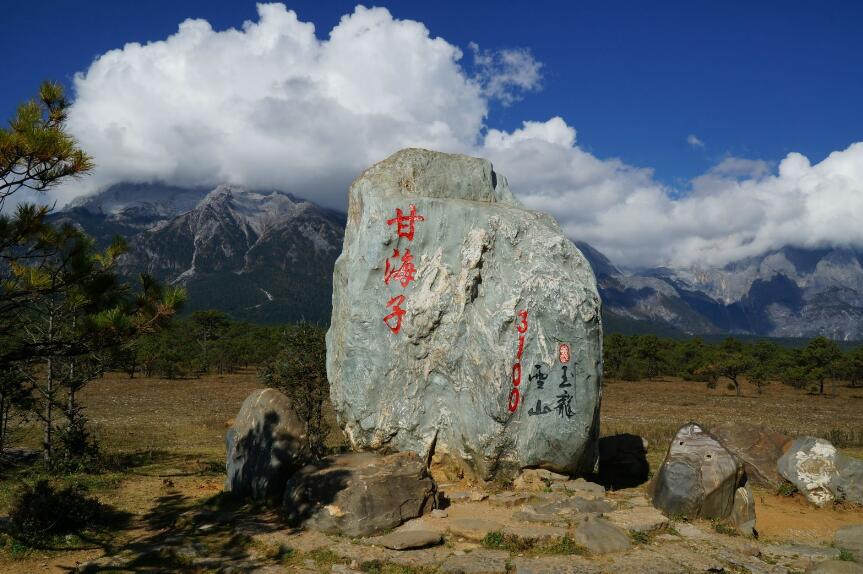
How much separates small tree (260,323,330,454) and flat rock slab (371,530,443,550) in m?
9.22

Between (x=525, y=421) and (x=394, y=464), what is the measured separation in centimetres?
367

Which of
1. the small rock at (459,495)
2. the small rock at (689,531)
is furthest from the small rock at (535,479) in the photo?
the small rock at (689,531)

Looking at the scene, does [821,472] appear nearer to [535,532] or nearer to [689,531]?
[689,531]

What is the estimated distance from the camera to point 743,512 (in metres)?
13.5

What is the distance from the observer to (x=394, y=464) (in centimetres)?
1387

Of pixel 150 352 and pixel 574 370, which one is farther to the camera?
pixel 150 352

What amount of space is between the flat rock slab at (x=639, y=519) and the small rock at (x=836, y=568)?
2843 mm

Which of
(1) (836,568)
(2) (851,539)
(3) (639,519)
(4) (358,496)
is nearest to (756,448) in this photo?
(2) (851,539)

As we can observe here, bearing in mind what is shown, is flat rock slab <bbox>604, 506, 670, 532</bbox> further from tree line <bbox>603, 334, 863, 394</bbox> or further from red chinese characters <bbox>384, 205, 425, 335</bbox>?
tree line <bbox>603, 334, 863, 394</bbox>

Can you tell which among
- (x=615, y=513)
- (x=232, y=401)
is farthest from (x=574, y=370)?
(x=232, y=401)

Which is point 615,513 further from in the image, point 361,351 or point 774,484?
point 361,351

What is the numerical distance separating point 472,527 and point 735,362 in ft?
196

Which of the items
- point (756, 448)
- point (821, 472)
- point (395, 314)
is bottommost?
point (821, 472)

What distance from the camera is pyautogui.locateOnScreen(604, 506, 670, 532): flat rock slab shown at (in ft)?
41.2
